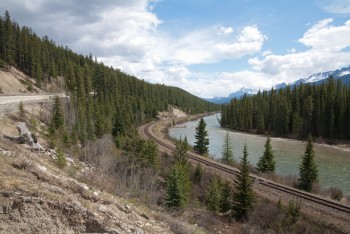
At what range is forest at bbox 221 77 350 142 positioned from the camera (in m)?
85.6

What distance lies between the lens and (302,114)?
98875mm

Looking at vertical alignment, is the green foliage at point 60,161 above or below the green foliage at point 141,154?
above

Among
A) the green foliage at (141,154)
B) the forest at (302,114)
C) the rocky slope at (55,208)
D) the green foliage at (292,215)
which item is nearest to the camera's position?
the rocky slope at (55,208)

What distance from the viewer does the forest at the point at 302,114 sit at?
3371 inches

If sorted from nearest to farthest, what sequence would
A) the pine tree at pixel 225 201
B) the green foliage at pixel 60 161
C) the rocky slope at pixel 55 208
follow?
the rocky slope at pixel 55 208 → the green foliage at pixel 60 161 → the pine tree at pixel 225 201

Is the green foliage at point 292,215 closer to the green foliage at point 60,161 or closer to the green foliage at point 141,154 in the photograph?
the green foliage at point 60,161

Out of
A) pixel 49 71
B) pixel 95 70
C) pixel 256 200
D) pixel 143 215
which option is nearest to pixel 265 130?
pixel 95 70

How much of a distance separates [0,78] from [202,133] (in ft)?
151

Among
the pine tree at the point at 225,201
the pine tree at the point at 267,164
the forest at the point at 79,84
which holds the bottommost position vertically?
the pine tree at the point at 225,201

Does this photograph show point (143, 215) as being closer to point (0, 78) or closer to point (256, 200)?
point (256, 200)

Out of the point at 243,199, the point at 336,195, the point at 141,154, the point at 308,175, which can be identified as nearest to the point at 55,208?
the point at 243,199

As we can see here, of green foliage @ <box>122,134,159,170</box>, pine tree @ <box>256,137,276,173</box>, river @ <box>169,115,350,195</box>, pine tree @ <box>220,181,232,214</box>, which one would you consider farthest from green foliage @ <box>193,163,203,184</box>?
river @ <box>169,115,350,195</box>

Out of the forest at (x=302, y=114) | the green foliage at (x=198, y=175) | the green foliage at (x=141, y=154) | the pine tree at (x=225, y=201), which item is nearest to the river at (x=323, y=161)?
the green foliage at (x=198, y=175)

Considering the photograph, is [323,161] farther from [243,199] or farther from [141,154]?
[141,154]
